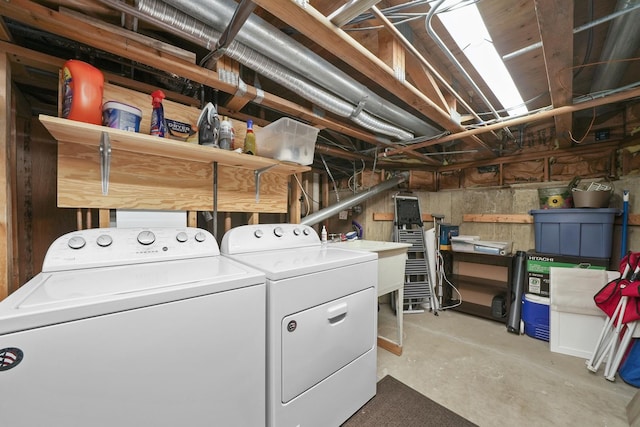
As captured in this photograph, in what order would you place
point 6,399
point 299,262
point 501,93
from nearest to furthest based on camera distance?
point 6,399
point 299,262
point 501,93

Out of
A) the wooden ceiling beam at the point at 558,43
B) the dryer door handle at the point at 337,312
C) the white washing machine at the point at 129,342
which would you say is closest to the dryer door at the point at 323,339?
the dryer door handle at the point at 337,312

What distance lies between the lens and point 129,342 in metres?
0.70

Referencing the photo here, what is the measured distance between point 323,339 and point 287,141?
1200 mm

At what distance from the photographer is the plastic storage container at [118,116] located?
1.12m

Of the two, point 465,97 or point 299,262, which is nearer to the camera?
point 299,262

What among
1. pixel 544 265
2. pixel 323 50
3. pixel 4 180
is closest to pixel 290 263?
pixel 4 180

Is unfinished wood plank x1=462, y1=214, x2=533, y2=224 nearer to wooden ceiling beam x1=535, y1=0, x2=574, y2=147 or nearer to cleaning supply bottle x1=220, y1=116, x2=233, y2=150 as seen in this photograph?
wooden ceiling beam x1=535, y1=0, x2=574, y2=147

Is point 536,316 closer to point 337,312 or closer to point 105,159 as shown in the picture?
point 337,312

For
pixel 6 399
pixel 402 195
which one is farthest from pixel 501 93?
pixel 6 399

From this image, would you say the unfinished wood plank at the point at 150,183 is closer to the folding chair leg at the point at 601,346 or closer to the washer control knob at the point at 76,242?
the washer control knob at the point at 76,242

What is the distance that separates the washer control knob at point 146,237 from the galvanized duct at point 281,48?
3.38 feet

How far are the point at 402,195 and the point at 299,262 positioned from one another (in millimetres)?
2683

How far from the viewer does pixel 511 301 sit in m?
2.70

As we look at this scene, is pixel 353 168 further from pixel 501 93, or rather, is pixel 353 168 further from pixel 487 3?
pixel 487 3
